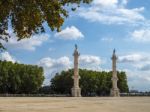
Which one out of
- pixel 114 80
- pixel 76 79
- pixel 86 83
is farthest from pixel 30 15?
pixel 86 83

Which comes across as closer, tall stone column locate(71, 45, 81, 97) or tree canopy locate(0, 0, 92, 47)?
tree canopy locate(0, 0, 92, 47)

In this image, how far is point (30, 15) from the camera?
19.7m

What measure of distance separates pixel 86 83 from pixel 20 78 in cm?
2078

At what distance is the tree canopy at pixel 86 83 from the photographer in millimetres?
119250

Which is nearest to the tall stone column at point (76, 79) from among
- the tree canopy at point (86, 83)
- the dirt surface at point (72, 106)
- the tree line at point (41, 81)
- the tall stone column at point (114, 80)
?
the tall stone column at point (114, 80)

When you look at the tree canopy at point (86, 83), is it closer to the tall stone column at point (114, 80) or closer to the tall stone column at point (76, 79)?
the tall stone column at point (114, 80)

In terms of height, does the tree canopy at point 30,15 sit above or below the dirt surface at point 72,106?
above

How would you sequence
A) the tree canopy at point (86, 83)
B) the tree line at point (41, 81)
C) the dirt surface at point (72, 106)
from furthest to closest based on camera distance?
the tree canopy at point (86, 83), the tree line at point (41, 81), the dirt surface at point (72, 106)

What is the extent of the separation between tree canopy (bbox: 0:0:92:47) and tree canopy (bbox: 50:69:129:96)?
9635 cm

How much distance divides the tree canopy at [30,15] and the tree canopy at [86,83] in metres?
96.4

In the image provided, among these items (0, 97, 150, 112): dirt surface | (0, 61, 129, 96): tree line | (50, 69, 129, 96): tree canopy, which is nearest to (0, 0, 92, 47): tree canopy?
(0, 97, 150, 112): dirt surface

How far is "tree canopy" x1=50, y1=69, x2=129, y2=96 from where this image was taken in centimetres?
11925

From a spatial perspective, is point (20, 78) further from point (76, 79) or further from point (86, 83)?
point (76, 79)

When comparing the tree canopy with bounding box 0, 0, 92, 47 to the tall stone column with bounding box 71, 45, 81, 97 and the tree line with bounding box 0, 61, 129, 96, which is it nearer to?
the tall stone column with bounding box 71, 45, 81, 97
